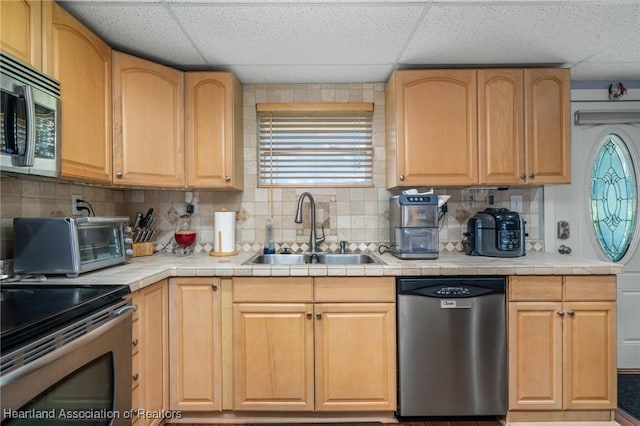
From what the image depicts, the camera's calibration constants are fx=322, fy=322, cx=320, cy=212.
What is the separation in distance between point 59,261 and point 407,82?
2141mm

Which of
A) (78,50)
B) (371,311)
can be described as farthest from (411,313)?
(78,50)

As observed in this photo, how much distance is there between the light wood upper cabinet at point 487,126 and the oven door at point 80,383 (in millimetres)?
1808

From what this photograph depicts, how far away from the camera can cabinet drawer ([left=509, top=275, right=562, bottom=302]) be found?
5.82ft

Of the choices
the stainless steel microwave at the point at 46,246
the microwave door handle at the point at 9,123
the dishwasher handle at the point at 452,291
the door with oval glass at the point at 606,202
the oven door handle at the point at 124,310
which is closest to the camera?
the microwave door handle at the point at 9,123

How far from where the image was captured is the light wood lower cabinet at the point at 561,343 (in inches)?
69.6

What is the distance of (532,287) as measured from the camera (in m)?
1.78

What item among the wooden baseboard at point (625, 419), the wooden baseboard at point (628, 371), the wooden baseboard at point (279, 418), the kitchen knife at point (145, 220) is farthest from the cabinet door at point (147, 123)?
the wooden baseboard at point (628, 371)

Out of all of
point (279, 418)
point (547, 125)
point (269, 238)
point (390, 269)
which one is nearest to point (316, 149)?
point (269, 238)

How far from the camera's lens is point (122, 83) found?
1843 millimetres

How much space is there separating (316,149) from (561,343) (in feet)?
6.37

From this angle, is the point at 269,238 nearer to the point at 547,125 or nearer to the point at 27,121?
the point at 27,121

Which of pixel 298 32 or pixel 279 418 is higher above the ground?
pixel 298 32

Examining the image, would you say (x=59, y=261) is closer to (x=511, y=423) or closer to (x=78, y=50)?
(x=78, y=50)

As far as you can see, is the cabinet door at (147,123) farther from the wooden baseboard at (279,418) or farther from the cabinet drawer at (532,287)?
the cabinet drawer at (532,287)
